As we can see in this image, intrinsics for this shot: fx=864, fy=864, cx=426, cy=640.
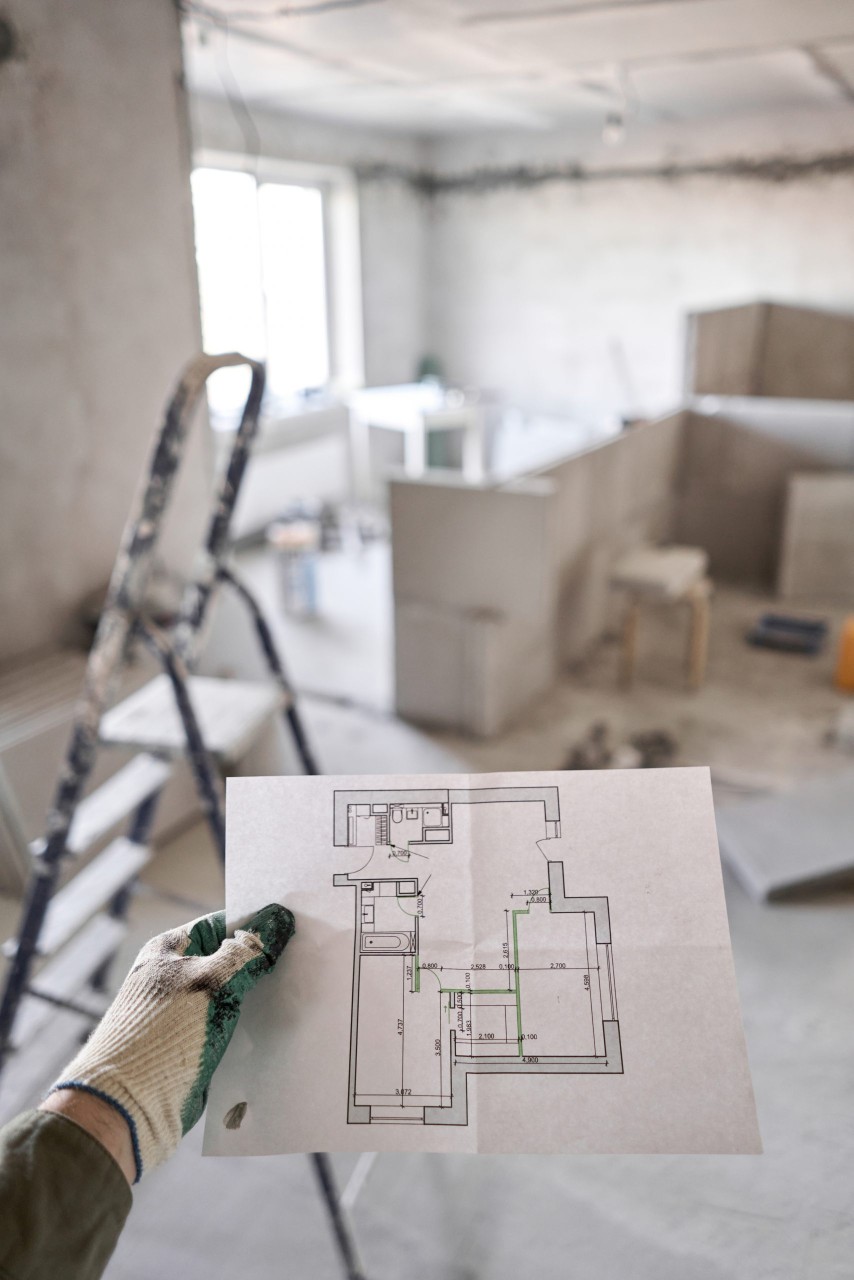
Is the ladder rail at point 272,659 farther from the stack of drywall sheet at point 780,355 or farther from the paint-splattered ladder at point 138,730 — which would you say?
the stack of drywall sheet at point 780,355

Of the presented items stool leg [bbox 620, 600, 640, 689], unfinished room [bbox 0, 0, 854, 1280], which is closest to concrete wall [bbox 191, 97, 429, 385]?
unfinished room [bbox 0, 0, 854, 1280]

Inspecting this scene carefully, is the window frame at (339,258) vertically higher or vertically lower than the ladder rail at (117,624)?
higher

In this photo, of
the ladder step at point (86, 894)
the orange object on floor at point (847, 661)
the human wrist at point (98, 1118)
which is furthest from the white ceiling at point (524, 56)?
the human wrist at point (98, 1118)

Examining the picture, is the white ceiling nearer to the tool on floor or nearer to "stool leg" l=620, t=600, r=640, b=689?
"stool leg" l=620, t=600, r=640, b=689

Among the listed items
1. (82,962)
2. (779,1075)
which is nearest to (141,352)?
(82,962)

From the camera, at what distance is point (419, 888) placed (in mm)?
799

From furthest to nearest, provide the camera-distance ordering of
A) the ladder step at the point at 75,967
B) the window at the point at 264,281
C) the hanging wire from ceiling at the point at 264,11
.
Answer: the window at the point at 264,281, the hanging wire from ceiling at the point at 264,11, the ladder step at the point at 75,967

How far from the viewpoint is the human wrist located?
26.6 inches

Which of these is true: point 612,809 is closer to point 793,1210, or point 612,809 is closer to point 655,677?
point 793,1210

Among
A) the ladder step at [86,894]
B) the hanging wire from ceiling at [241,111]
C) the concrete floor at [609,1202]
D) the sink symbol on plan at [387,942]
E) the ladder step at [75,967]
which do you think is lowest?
the concrete floor at [609,1202]

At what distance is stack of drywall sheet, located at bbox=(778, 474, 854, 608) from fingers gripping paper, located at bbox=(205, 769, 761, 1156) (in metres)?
4.28

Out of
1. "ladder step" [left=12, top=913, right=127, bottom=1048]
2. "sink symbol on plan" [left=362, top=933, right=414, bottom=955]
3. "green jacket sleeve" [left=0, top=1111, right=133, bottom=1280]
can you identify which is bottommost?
"ladder step" [left=12, top=913, right=127, bottom=1048]

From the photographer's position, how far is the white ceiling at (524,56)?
106 inches

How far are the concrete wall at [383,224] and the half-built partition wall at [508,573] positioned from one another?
269 centimetres
